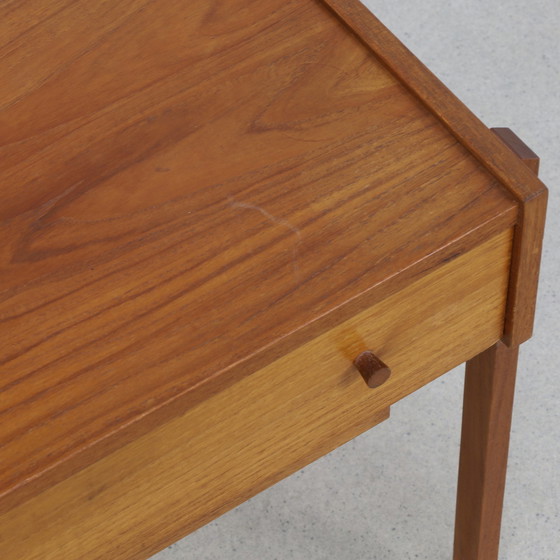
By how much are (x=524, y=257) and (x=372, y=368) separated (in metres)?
0.15

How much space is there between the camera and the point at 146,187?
2.91 ft

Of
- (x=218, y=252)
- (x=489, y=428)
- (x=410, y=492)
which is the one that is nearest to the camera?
(x=218, y=252)

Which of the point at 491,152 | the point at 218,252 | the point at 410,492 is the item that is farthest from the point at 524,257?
the point at 410,492

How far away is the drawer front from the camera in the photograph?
2.64ft

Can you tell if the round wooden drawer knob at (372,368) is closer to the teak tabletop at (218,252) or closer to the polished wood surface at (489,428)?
the teak tabletop at (218,252)

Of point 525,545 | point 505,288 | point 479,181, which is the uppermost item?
point 479,181

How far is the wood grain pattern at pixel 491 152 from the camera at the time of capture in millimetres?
863

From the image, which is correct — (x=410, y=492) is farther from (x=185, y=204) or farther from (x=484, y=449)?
(x=185, y=204)

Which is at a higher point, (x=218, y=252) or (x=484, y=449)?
(x=218, y=252)

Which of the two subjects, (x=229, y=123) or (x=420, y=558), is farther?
(x=420, y=558)

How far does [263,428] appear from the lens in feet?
2.86

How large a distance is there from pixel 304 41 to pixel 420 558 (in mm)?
727

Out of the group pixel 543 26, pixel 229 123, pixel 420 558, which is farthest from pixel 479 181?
pixel 543 26

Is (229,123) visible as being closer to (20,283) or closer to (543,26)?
(20,283)
